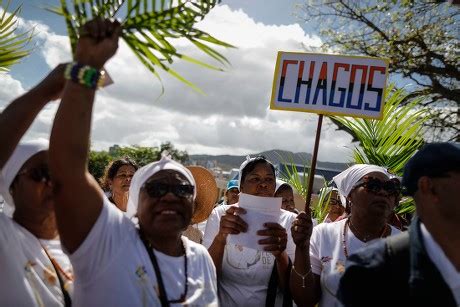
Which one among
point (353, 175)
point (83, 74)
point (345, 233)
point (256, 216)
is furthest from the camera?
point (353, 175)

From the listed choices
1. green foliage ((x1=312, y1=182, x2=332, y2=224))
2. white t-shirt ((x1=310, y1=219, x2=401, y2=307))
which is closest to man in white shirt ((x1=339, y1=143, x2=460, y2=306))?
white t-shirt ((x1=310, y1=219, x2=401, y2=307))

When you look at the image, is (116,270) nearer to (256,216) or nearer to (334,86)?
(256,216)

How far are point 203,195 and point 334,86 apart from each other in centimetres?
199

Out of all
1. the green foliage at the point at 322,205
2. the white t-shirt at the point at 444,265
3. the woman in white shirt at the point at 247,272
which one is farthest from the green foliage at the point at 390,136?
the white t-shirt at the point at 444,265

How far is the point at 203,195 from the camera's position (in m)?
4.44

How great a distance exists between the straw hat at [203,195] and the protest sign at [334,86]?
169 centimetres

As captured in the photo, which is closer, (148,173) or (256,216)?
(148,173)

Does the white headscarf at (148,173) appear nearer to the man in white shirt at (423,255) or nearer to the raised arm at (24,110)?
the raised arm at (24,110)

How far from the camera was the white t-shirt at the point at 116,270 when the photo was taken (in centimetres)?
175

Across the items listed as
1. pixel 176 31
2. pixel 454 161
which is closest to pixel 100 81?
pixel 176 31

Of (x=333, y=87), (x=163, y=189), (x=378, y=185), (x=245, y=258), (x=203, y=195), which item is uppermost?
(x=333, y=87)

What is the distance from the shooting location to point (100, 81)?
5.27 ft

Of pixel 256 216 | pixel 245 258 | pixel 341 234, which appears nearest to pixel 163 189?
pixel 256 216

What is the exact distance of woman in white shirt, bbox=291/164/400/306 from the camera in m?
2.68
